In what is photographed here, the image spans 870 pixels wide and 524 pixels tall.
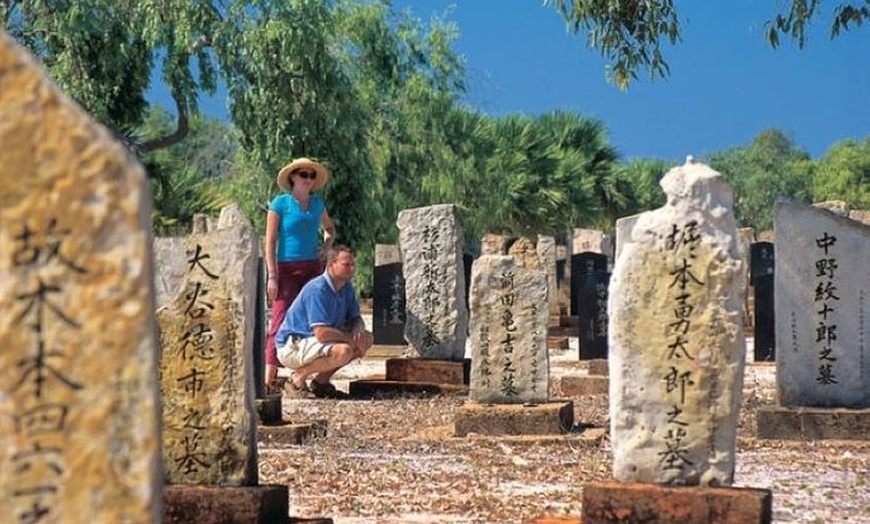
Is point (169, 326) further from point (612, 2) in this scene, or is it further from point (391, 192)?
point (391, 192)

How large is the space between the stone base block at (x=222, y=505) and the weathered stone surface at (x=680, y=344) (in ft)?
4.71

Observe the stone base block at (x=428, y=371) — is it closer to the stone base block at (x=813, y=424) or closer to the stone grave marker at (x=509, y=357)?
the stone grave marker at (x=509, y=357)

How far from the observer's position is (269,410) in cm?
1095

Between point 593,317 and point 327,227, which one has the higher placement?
point 327,227

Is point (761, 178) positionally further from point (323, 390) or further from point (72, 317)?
point (72, 317)

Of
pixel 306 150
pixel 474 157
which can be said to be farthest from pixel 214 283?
pixel 474 157

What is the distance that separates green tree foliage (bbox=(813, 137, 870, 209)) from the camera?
6825 centimetres

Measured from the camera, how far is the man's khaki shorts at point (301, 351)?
1326 centimetres

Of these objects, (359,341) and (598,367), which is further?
(598,367)

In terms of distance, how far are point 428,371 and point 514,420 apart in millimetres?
4251

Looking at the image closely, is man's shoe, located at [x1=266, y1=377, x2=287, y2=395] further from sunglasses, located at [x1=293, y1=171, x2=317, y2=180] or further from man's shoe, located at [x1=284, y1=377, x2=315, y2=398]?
sunglasses, located at [x1=293, y1=171, x2=317, y2=180]

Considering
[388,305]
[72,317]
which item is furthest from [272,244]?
[72,317]

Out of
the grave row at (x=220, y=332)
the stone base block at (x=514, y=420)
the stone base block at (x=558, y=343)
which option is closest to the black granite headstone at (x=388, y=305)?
the stone base block at (x=558, y=343)

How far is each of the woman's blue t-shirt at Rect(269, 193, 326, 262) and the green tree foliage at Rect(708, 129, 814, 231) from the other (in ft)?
192
